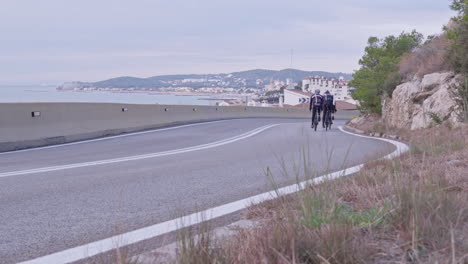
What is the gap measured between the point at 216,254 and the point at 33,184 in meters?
5.19

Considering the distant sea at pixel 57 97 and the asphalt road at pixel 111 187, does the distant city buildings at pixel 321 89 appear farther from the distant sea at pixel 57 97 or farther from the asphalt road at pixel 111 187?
the asphalt road at pixel 111 187

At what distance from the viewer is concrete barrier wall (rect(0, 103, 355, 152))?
540 inches

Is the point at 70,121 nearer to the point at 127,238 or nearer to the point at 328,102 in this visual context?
the point at 328,102

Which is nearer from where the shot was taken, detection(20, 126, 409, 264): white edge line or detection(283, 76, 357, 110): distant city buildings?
detection(20, 126, 409, 264): white edge line

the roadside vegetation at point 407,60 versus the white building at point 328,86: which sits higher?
the roadside vegetation at point 407,60

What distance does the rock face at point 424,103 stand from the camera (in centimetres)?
1575

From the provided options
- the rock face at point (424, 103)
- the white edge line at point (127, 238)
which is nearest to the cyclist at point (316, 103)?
the rock face at point (424, 103)

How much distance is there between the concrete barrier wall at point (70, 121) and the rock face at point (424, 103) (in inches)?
412

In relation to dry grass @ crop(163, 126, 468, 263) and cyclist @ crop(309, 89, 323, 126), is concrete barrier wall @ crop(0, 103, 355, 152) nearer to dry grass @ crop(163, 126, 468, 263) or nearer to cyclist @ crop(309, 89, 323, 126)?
cyclist @ crop(309, 89, 323, 126)

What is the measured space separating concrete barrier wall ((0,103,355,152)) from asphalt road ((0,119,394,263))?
1898 millimetres

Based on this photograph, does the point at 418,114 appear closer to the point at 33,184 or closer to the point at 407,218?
the point at 33,184

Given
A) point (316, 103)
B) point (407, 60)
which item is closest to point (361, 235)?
point (316, 103)

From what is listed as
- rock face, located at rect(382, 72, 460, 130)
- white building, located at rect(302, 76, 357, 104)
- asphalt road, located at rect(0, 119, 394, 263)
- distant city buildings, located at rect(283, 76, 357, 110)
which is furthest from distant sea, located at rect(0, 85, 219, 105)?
white building, located at rect(302, 76, 357, 104)

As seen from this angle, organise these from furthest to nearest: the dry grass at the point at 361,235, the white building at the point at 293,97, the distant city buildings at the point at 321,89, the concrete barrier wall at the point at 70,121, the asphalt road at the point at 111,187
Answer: the distant city buildings at the point at 321,89
the white building at the point at 293,97
the concrete barrier wall at the point at 70,121
the asphalt road at the point at 111,187
the dry grass at the point at 361,235
